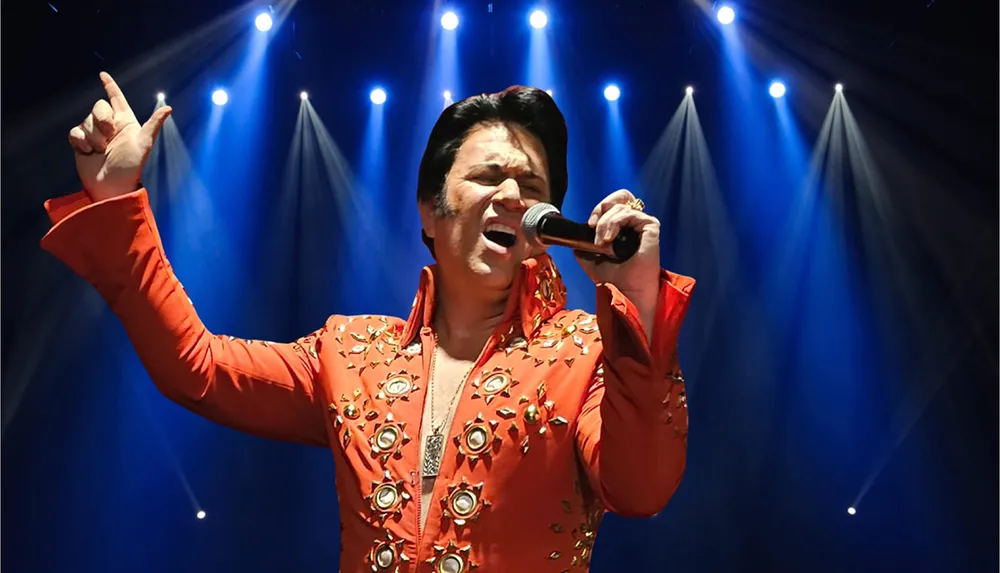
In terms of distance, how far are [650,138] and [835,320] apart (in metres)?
1.07

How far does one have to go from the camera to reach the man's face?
143 centimetres

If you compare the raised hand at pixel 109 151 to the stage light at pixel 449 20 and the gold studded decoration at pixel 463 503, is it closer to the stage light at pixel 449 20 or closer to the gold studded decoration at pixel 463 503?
the gold studded decoration at pixel 463 503

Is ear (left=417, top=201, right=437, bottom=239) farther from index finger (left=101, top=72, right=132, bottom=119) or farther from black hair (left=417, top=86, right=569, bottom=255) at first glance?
index finger (left=101, top=72, right=132, bottom=119)

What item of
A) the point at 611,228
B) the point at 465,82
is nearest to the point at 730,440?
the point at 465,82

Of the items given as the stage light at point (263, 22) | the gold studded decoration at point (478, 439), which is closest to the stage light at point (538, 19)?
the stage light at point (263, 22)

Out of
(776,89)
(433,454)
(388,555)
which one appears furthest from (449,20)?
(388,555)

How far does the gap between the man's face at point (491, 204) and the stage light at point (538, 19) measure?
96.8 inches

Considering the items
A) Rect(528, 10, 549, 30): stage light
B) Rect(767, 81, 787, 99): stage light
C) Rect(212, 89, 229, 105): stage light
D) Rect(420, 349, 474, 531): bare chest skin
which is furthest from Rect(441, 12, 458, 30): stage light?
Rect(420, 349, 474, 531): bare chest skin

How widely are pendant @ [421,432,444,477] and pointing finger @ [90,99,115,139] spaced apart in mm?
649

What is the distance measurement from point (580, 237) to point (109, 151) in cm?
74

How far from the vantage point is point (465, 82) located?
12.6 feet

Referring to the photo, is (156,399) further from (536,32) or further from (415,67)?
(536,32)

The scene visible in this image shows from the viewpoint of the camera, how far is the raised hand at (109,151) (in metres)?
1.30

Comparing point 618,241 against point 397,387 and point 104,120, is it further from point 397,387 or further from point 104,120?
point 104,120
